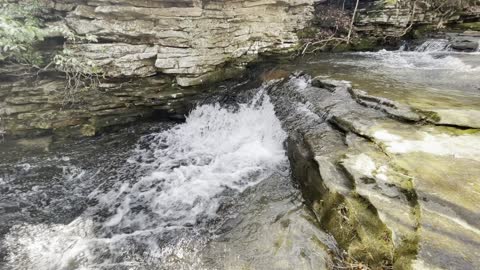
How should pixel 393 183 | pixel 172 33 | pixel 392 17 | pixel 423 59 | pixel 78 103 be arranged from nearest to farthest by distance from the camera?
pixel 393 183 < pixel 78 103 < pixel 172 33 < pixel 423 59 < pixel 392 17

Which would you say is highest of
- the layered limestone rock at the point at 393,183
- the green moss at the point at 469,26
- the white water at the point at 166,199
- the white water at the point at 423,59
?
the green moss at the point at 469,26

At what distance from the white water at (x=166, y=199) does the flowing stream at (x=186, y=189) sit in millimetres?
21

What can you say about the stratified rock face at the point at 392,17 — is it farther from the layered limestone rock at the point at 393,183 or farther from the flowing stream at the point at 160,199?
the layered limestone rock at the point at 393,183

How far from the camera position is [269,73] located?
906cm

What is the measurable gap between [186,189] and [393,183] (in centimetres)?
370

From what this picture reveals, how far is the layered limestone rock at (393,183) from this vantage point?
9.31ft

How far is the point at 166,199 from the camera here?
5.50 m

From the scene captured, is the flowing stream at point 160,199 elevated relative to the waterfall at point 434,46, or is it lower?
lower

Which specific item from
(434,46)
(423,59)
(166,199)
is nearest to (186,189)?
(166,199)

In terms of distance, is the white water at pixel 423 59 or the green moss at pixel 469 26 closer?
the white water at pixel 423 59

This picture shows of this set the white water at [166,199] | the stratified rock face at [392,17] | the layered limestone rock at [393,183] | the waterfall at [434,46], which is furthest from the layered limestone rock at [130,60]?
the waterfall at [434,46]

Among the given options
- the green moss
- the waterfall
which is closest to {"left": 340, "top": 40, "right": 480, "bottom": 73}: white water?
the waterfall

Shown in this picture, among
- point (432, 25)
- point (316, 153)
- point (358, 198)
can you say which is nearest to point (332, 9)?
point (432, 25)

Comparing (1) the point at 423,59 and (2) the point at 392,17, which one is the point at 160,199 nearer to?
(1) the point at 423,59
